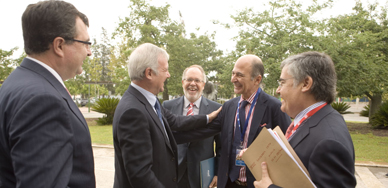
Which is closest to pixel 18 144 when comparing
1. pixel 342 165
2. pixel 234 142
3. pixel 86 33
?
pixel 86 33

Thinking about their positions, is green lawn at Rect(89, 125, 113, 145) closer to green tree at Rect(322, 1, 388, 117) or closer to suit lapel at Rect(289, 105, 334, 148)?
suit lapel at Rect(289, 105, 334, 148)

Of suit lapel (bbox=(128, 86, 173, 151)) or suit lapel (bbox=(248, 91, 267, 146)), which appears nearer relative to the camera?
suit lapel (bbox=(128, 86, 173, 151))

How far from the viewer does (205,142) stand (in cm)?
366

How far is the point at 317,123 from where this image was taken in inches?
65.4

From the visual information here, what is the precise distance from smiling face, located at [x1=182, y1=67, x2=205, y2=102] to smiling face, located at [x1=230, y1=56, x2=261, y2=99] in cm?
136

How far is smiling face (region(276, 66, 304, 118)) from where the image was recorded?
1.87 m

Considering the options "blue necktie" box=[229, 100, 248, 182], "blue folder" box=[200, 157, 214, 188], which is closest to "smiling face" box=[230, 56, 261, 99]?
"blue necktie" box=[229, 100, 248, 182]

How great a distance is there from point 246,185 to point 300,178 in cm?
131

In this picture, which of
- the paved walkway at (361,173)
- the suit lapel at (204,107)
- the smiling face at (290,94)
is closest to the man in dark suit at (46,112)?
the smiling face at (290,94)

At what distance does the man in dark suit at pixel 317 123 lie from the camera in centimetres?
143

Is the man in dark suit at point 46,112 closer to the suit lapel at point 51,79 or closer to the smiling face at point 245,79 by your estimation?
the suit lapel at point 51,79

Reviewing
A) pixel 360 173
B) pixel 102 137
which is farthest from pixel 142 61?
pixel 102 137

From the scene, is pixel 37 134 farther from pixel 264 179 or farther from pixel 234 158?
pixel 234 158

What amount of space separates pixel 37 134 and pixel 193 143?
103 inches
